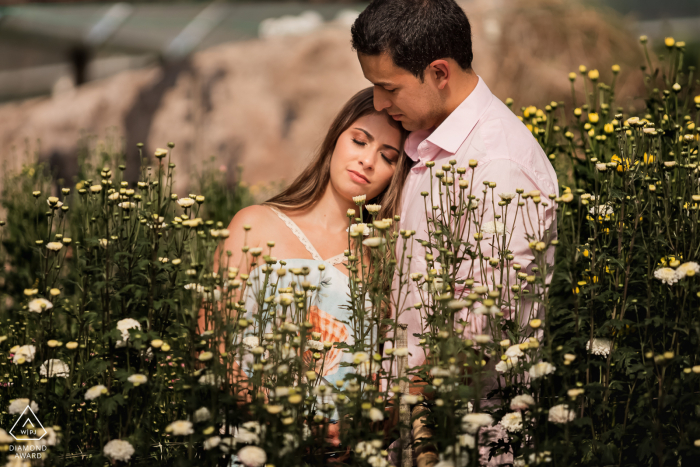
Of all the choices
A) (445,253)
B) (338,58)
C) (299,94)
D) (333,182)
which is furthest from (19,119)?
(445,253)

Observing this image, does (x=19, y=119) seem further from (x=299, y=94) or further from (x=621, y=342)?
(x=621, y=342)

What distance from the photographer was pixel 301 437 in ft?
5.41

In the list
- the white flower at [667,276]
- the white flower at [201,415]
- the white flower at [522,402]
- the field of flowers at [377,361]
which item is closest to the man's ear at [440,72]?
the field of flowers at [377,361]

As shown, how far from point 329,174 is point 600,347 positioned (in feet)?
5.30

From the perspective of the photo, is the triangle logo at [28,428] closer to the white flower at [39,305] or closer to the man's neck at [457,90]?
the white flower at [39,305]

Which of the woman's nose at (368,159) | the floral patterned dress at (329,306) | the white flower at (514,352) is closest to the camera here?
the white flower at (514,352)

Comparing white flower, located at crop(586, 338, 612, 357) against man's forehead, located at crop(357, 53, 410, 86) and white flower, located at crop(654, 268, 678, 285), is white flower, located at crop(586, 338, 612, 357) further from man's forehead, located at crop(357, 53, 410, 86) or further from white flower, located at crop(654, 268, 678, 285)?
man's forehead, located at crop(357, 53, 410, 86)

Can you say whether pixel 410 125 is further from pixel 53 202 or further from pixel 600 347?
pixel 53 202

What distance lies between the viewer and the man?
7.85 feet

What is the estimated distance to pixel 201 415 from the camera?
1.67 meters

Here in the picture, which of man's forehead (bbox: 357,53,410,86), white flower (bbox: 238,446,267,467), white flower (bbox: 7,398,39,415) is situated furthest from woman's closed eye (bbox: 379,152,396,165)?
white flower (bbox: 7,398,39,415)

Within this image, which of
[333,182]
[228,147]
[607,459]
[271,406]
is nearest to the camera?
[271,406]

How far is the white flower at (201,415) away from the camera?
65.7 inches

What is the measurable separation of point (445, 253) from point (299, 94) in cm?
523
